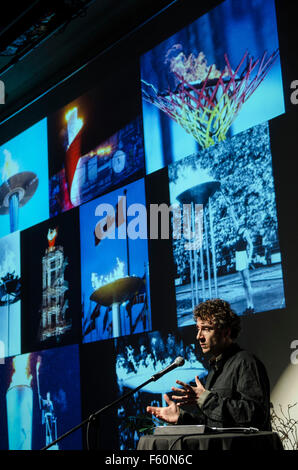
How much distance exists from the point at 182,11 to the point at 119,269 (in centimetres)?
193

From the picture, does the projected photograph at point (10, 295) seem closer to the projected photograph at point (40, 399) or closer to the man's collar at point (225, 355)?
the projected photograph at point (40, 399)

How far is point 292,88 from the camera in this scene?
12.0 ft

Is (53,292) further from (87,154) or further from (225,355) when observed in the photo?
(225,355)

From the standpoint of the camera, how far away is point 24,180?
5.90 meters

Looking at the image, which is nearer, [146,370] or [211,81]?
[211,81]

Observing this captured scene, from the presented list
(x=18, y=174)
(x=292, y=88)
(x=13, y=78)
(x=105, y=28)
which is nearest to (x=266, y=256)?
(x=292, y=88)

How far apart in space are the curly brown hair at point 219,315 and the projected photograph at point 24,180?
2623mm

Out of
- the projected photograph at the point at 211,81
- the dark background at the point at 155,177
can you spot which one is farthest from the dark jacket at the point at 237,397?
the projected photograph at the point at 211,81

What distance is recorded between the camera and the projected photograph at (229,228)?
3664mm

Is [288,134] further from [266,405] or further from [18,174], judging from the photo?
[18,174]

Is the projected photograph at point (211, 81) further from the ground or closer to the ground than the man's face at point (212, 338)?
further from the ground

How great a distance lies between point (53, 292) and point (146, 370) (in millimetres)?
1353

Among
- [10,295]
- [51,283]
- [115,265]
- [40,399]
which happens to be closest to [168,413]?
[115,265]

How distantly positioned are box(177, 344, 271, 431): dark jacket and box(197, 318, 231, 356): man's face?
61 millimetres
